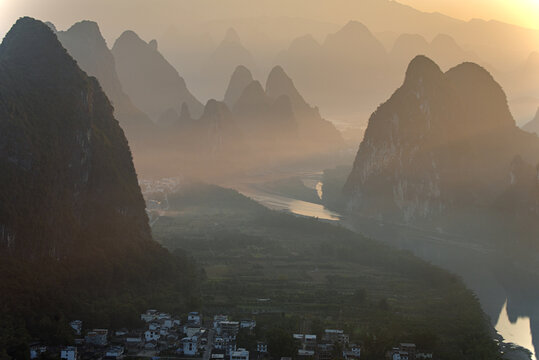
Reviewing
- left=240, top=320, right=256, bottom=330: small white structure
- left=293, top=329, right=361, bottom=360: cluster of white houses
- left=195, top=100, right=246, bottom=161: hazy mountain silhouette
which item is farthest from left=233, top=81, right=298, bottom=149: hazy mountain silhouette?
left=293, top=329, right=361, bottom=360: cluster of white houses

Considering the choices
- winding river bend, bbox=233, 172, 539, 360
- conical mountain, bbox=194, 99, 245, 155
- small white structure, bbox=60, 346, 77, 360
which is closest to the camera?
small white structure, bbox=60, 346, 77, 360

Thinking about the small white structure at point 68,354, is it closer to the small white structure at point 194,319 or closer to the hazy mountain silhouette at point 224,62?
the small white structure at point 194,319

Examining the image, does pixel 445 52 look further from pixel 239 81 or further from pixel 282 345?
pixel 282 345

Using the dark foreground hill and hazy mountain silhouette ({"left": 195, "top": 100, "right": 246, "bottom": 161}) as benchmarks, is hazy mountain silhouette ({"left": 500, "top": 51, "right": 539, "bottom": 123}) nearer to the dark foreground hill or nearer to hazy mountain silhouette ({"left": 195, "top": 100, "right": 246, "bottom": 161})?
hazy mountain silhouette ({"left": 195, "top": 100, "right": 246, "bottom": 161})

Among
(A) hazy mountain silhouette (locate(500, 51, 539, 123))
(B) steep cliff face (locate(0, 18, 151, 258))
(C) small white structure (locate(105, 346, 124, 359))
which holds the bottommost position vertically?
(C) small white structure (locate(105, 346, 124, 359))

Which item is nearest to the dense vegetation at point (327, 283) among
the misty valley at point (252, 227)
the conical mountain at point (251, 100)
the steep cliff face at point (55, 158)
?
the misty valley at point (252, 227)

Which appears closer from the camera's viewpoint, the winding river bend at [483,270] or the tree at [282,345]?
the tree at [282,345]

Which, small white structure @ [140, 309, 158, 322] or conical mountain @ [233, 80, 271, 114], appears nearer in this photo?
small white structure @ [140, 309, 158, 322]

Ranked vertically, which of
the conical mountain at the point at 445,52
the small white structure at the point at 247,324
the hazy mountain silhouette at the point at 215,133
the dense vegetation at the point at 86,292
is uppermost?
the conical mountain at the point at 445,52
